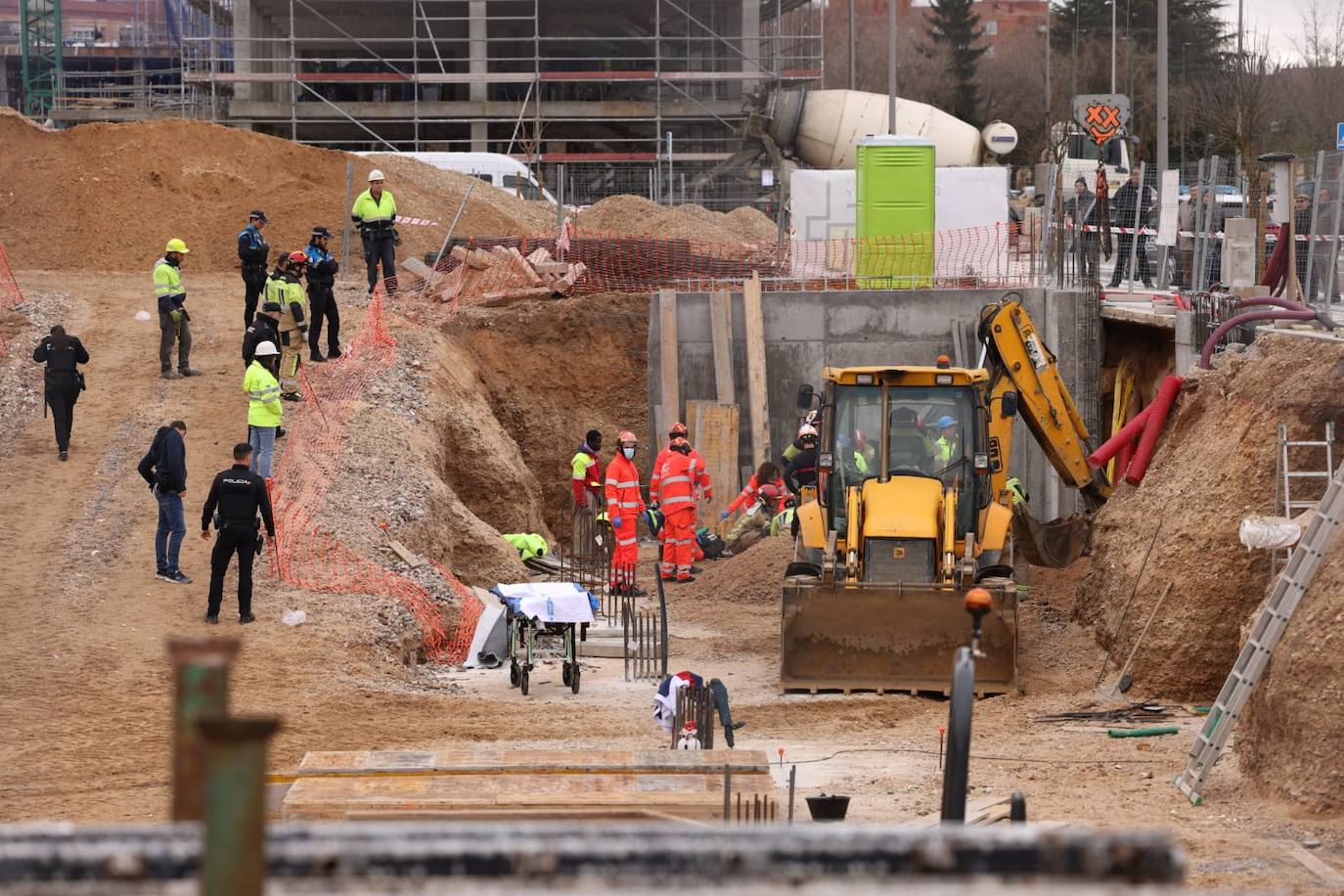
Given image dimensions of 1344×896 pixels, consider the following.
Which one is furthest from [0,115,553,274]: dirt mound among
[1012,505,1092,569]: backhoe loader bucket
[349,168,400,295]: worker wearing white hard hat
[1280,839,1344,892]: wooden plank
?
[1280,839,1344,892]: wooden plank

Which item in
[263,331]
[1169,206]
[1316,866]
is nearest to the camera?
[1316,866]

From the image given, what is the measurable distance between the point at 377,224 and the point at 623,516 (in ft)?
24.3

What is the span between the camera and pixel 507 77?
178 feet

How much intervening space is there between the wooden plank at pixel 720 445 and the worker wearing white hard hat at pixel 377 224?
5256 millimetres

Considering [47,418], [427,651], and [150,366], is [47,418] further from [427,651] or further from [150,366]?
[427,651]

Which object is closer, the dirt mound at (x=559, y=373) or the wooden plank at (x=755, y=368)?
the wooden plank at (x=755, y=368)

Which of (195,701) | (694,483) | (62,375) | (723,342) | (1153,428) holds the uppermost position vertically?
(723,342)

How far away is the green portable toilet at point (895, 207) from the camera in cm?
2725

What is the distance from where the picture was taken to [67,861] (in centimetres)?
334

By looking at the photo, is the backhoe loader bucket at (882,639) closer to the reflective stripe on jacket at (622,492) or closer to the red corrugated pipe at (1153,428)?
the red corrugated pipe at (1153,428)

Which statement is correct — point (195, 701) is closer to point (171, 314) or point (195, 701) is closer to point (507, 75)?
point (171, 314)

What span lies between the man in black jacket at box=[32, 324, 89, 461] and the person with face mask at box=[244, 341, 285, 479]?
240cm

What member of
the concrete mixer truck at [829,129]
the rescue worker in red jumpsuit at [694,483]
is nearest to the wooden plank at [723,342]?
the rescue worker in red jumpsuit at [694,483]

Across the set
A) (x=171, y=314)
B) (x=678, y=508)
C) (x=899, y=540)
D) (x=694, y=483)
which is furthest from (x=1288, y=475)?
(x=171, y=314)
